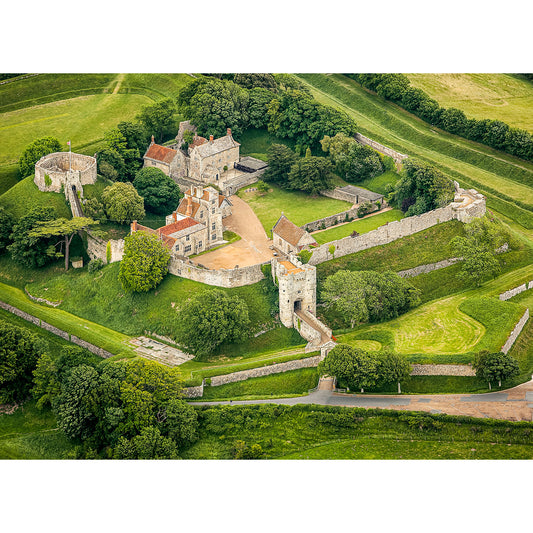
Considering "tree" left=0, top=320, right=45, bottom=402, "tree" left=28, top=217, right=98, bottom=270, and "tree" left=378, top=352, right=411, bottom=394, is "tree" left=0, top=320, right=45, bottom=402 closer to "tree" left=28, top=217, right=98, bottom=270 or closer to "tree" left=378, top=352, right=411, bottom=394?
"tree" left=28, top=217, right=98, bottom=270

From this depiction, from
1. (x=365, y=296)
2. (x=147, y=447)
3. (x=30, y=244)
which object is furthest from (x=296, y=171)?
(x=147, y=447)

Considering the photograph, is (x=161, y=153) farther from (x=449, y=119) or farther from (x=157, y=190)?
(x=449, y=119)

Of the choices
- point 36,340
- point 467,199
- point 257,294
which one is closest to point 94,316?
point 36,340

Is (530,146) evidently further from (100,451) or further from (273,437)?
(100,451)

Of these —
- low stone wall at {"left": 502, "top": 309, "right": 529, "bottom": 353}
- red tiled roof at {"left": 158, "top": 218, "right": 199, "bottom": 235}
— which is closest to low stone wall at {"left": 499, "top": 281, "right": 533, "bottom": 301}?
low stone wall at {"left": 502, "top": 309, "right": 529, "bottom": 353}

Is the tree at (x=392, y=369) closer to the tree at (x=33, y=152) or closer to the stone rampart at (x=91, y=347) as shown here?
the stone rampart at (x=91, y=347)

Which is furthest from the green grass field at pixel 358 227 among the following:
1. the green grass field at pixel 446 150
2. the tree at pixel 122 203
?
the tree at pixel 122 203
